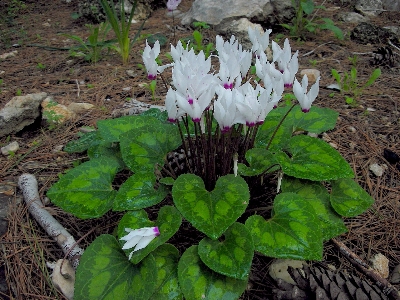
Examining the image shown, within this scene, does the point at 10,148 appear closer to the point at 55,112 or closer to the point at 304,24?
the point at 55,112

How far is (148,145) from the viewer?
1938 millimetres

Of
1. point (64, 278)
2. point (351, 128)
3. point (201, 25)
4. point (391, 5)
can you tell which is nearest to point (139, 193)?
point (64, 278)

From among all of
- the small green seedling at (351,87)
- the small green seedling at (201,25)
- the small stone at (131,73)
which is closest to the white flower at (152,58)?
the small green seedling at (351,87)

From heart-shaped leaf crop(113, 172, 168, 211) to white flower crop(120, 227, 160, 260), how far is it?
17 cm

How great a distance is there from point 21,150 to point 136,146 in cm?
113

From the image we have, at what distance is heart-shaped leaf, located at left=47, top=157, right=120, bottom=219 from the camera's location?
1.69 meters

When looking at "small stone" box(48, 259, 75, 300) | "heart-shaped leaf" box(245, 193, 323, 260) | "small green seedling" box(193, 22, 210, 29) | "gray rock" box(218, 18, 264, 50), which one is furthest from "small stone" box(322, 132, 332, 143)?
"small green seedling" box(193, 22, 210, 29)

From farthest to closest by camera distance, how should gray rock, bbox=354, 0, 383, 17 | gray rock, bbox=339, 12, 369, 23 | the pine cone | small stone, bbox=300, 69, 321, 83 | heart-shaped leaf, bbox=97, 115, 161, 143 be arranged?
gray rock, bbox=354, 0, 383, 17, gray rock, bbox=339, 12, 369, 23, small stone, bbox=300, 69, 321, 83, heart-shaped leaf, bbox=97, 115, 161, 143, the pine cone

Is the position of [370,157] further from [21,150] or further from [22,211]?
[21,150]

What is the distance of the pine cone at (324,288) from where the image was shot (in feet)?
4.62

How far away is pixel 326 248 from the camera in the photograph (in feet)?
5.92

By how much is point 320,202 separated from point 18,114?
2.20 m

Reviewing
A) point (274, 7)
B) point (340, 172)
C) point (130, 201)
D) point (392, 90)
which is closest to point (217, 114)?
point (130, 201)

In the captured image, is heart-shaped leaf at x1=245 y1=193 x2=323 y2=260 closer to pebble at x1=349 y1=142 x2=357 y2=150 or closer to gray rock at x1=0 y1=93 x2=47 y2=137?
pebble at x1=349 y1=142 x2=357 y2=150
